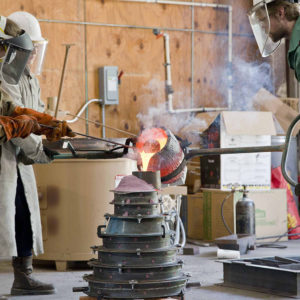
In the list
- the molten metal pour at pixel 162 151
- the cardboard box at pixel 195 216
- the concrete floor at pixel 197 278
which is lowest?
the concrete floor at pixel 197 278

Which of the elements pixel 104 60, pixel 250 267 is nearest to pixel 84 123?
pixel 104 60

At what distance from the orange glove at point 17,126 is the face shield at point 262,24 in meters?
1.07

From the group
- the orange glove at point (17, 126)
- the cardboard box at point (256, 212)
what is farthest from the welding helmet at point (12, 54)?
the cardboard box at point (256, 212)

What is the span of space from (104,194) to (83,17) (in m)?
2.24

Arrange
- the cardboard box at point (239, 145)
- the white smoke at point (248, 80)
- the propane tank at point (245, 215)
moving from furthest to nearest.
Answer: the white smoke at point (248, 80) → the cardboard box at point (239, 145) → the propane tank at point (245, 215)

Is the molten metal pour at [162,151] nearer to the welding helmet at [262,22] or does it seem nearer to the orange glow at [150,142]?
the orange glow at [150,142]

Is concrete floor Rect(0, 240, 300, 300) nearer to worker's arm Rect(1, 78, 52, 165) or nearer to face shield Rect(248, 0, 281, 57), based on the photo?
worker's arm Rect(1, 78, 52, 165)

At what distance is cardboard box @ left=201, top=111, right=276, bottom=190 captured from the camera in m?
5.75

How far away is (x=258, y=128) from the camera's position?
19.1ft

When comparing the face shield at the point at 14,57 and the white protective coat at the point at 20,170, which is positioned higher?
the face shield at the point at 14,57

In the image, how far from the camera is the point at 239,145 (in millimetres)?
5777

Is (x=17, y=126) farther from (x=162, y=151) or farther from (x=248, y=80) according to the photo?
(x=248, y=80)

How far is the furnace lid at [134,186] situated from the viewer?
8.41 ft

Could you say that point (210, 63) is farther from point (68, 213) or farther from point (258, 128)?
point (68, 213)
